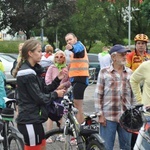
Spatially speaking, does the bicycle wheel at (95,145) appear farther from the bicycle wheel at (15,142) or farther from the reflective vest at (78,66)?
the reflective vest at (78,66)

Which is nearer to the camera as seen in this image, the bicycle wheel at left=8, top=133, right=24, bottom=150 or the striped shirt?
the striped shirt

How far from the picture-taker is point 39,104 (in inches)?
190

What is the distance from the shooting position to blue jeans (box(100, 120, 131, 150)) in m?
5.26

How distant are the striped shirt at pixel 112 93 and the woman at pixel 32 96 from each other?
22.8 inches

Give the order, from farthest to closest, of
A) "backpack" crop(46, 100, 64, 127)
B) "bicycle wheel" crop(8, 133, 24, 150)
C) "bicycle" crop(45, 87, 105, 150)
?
"bicycle wheel" crop(8, 133, 24, 150)
"bicycle" crop(45, 87, 105, 150)
"backpack" crop(46, 100, 64, 127)

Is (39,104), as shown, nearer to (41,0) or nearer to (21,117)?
(21,117)

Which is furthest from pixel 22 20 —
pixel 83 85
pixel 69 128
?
pixel 69 128

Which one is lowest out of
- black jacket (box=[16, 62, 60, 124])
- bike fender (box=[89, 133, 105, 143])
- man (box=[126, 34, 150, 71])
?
bike fender (box=[89, 133, 105, 143])

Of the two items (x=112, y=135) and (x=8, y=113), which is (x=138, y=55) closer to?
(x=112, y=135)

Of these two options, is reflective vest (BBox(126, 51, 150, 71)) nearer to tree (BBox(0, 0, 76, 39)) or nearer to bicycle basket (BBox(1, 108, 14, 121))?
bicycle basket (BBox(1, 108, 14, 121))

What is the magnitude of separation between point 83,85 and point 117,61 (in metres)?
2.76

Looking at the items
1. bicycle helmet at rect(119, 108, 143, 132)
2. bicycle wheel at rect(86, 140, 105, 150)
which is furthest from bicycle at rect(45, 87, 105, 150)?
bicycle helmet at rect(119, 108, 143, 132)

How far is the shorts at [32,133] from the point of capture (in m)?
4.88

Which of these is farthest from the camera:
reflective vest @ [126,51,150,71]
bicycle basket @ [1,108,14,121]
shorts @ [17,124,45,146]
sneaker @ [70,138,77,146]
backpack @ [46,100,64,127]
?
reflective vest @ [126,51,150,71]
